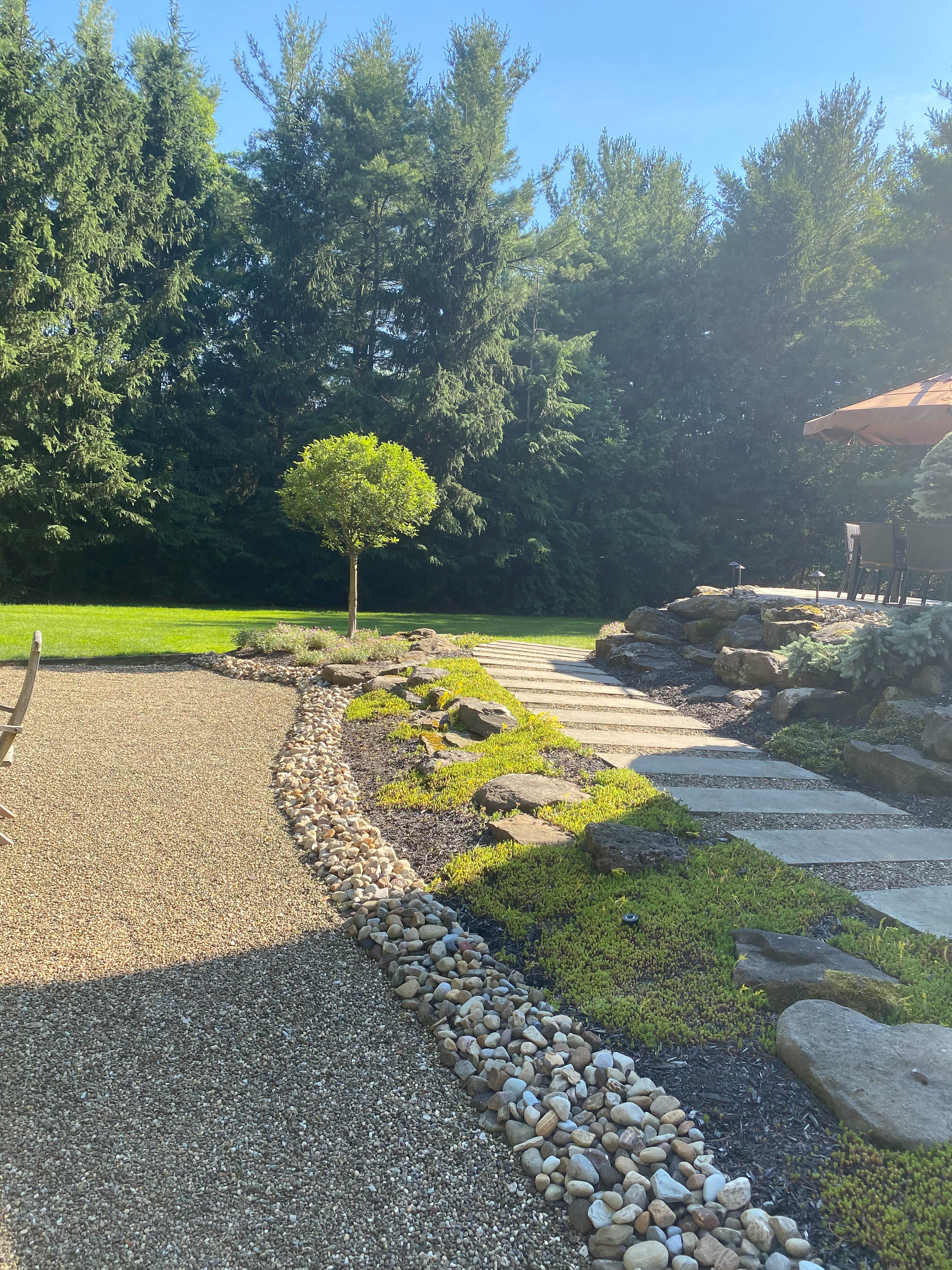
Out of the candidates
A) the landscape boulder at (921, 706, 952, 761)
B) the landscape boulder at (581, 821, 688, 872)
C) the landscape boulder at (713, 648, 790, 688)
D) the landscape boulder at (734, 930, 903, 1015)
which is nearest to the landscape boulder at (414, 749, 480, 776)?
the landscape boulder at (581, 821, 688, 872)

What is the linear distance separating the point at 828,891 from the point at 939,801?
68.9 inches

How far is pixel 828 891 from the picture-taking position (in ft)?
9.59

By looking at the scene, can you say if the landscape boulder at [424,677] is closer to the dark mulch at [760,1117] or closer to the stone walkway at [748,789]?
the stone walkway at [748,789]

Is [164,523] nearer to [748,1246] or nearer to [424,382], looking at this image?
[424,382]

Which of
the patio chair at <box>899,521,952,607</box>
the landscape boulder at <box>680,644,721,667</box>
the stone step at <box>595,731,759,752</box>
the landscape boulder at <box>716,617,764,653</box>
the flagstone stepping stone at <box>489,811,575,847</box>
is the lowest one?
the flagstone stepping stone at <box>489,811,575,847</box>

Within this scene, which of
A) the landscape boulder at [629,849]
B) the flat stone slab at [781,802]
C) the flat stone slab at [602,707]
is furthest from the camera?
the flat stone slab at [602,707]

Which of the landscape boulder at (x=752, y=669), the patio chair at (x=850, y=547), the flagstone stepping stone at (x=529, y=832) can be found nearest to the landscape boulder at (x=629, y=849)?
the flagstone stepping stone at (x=529, y=832)

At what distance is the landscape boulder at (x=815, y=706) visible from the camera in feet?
18.3

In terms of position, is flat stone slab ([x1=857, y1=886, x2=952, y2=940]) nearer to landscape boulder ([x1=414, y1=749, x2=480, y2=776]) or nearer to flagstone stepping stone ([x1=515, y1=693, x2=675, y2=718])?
landscape boulder ([x1=414, y1=749, x2=480, y2=776])

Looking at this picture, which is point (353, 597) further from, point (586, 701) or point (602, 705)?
point (602, 705)

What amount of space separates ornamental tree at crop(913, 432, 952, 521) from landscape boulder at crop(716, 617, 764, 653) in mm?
1746

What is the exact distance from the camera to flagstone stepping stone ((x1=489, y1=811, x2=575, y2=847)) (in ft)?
10.9

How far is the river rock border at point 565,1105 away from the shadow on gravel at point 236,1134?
0.08 meters

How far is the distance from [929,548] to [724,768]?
5.02 metres
